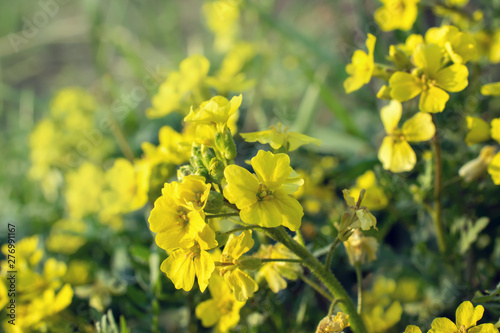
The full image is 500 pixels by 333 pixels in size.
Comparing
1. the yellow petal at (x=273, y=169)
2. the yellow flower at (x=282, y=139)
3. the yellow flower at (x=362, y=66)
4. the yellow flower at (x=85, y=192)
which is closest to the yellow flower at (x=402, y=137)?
the yellow flower at (x=362, y=66)

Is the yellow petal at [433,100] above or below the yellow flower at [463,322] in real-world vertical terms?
above

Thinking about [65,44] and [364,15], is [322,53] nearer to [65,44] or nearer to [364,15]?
[364,15]

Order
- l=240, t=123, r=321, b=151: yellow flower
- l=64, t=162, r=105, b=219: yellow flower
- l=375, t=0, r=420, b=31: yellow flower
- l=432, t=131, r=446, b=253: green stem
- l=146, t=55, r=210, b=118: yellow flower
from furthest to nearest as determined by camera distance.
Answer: l=64, t=162, r=105, b=219: yellow flower → l=146, t=55, r=210, b=118: yellow flower → l=375, t=0, r=420, b=31: yellow flower → l=432, t=131, r=446, b=253: green stem → l=240, t=123, r=321, b=151: yellow flower

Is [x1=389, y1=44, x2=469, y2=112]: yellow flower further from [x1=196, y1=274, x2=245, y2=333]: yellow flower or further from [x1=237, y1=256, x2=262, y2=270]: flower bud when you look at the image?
[x1=196, y1=274, x2=245, y2=333]: yellow flower

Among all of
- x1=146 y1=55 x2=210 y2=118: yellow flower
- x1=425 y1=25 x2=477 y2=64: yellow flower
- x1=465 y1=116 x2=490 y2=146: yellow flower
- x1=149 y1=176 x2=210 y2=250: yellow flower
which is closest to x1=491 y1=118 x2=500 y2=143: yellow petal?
x1=465 y1=116 x2=490 y2=146: yellow flower

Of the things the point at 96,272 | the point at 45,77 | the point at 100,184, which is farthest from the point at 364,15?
the point at 45,77

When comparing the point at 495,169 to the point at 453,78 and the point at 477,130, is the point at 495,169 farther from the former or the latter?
the point at 453,78

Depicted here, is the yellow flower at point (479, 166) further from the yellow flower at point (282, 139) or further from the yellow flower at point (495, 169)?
the yellow flower at point (282, 139)

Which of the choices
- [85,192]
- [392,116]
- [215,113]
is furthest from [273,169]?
[85,192]
